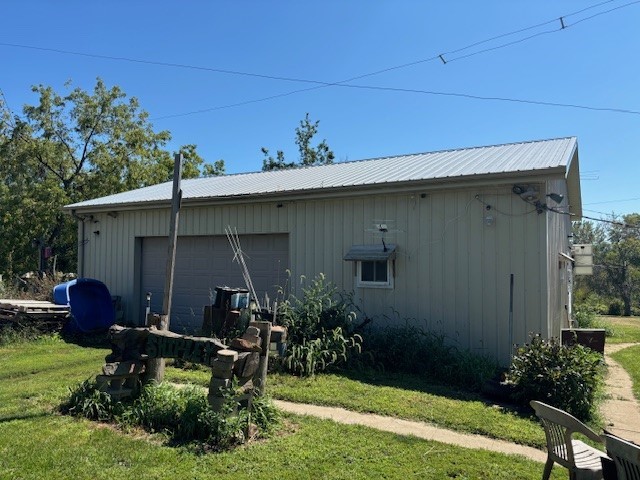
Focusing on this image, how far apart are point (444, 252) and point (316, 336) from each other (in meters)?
2.54

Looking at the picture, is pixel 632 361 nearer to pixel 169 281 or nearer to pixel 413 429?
pixel 413 429

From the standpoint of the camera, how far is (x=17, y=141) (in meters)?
23.2

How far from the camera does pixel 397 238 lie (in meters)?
9.10

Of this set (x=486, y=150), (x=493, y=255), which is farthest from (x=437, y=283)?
(x=486, y=150)

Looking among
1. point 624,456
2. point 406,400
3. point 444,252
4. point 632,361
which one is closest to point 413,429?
point 406,400

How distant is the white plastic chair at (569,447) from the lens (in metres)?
3.35

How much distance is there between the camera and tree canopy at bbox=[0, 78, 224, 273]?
2275 cm

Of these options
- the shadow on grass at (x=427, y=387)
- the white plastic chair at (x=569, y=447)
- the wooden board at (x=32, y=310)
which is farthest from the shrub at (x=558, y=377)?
the wooden board at (x=32, y=310)

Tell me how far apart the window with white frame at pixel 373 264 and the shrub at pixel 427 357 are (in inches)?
37.4

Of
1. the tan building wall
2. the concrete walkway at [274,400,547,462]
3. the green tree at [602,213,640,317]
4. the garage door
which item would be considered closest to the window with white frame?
the tan building wall

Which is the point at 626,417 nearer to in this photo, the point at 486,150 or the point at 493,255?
the point at 493,255

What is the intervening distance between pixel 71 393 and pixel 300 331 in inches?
130

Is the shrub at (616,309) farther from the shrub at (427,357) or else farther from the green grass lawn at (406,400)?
the green grass lawn at (406,400)

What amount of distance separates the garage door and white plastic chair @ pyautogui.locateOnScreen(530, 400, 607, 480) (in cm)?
715
